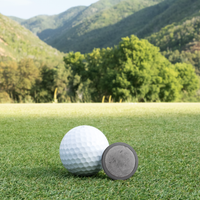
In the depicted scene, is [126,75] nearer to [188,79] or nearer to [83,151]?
[188,79]

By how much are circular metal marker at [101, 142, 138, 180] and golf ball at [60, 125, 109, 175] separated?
19cm

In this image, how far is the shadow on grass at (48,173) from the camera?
6.71ft

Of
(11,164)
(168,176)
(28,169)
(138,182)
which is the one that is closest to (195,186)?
(168,176)

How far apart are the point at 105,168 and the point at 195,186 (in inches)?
29.6

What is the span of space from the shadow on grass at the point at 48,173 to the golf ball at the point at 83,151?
5cm

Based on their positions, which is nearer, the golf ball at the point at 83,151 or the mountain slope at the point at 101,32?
the golf ball at the point at 83,151

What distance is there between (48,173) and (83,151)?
39cm

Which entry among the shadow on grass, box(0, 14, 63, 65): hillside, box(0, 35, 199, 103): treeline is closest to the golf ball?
the shadow on grass

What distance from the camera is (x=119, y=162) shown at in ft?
6.29

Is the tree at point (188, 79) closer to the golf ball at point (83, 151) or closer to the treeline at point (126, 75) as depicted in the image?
the treeline at point (126, 75)

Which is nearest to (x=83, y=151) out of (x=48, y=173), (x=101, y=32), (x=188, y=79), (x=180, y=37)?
(x=48, y=173)

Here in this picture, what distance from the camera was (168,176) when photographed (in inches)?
79.7

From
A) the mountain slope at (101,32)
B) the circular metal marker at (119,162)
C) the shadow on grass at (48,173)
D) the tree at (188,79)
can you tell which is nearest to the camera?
the circular metal marker at (119,162)

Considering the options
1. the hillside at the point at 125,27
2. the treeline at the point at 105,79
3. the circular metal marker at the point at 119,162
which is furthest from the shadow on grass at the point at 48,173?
the hillside at the point at 125,27
